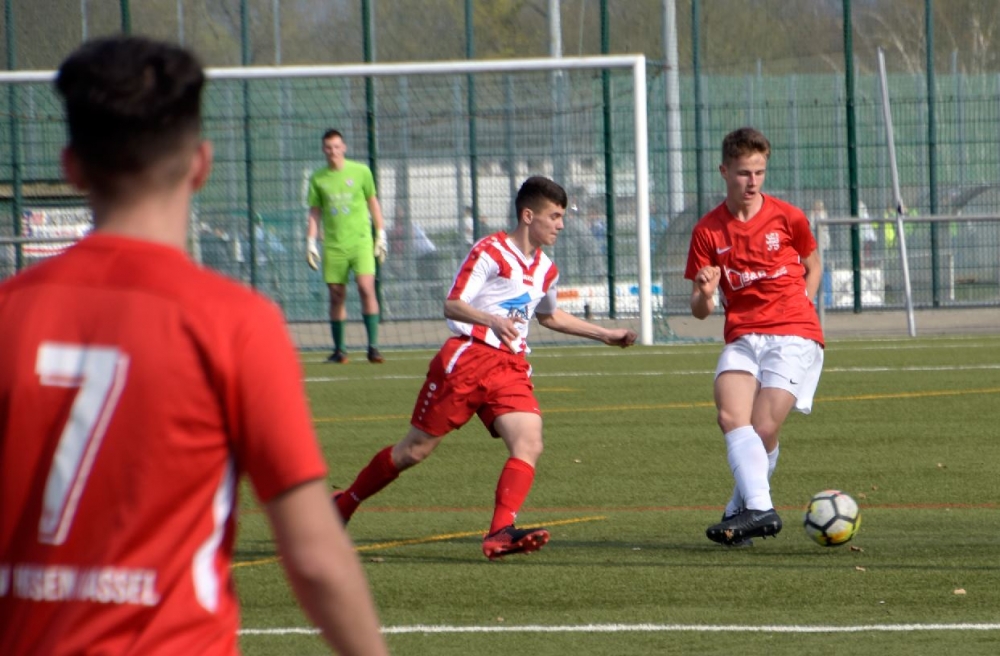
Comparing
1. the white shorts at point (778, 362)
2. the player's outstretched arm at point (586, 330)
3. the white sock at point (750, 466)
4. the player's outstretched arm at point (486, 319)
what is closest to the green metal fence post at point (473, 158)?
the player's outstretched arm at point (586, 330)

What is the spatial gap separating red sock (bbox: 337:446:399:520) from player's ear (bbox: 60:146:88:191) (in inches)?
194

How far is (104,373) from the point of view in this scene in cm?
196

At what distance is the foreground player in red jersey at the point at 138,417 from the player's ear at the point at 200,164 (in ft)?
0.04

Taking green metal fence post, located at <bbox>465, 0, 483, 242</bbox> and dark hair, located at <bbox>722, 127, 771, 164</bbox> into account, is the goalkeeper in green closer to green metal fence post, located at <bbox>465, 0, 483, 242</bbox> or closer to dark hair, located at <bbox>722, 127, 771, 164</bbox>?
green metal fence post, located at <bbox>465, 0, 483, 242</bbox>

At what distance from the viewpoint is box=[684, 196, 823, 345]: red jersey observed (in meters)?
7.13

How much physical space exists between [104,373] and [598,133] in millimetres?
17713

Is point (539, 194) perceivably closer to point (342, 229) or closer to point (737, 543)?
point (737, 543)

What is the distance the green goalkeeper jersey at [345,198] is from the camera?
15.3m

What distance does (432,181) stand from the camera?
19.4 m

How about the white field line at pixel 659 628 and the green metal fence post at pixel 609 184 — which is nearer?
the white field line at pixel 659 628

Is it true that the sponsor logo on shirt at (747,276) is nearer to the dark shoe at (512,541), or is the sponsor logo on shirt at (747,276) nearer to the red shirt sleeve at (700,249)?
the red shirt sleeve at (700,249)

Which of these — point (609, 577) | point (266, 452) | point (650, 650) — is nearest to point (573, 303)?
point (609, 577)

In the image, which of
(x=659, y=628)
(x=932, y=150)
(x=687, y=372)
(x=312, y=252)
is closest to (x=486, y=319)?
(x=659, y=628)

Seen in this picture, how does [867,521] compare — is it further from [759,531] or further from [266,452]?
[266,452]
